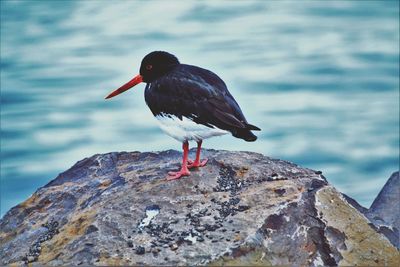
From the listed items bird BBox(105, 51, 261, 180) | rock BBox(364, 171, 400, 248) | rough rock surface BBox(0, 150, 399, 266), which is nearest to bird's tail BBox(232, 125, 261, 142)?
bird BBox(105, 51, 261, 180)

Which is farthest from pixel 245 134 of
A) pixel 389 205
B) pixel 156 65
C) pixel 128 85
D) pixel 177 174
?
pixel 389 205

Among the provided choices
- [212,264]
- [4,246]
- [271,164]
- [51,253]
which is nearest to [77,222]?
[51,253]

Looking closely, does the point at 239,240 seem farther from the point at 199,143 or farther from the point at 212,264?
the point at 199,143

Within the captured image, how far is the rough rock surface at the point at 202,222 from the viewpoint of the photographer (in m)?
7.20

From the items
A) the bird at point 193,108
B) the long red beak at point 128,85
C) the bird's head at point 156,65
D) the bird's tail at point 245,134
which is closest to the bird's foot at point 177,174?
the bird at point 193,108

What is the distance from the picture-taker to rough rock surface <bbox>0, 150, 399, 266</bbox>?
7199 mm

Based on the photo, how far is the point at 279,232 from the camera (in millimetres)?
7398

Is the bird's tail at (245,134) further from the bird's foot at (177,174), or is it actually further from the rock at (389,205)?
the rock at (389,205)

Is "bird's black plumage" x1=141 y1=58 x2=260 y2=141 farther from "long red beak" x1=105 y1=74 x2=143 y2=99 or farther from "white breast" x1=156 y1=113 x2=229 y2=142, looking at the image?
"long red beak" x1=105 y1=74 x2=143 y2=99

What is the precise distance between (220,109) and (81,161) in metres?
2.27

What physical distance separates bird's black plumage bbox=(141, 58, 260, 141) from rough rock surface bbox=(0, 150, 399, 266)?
480 millimetres

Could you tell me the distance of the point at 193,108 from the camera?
9.07m

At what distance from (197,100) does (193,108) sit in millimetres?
111

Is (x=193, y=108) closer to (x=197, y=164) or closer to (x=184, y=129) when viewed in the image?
(x=184, y=129)
